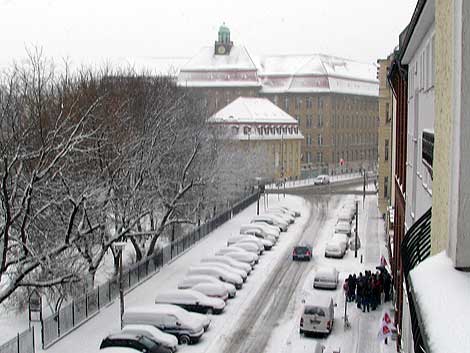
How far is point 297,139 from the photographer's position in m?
80.4

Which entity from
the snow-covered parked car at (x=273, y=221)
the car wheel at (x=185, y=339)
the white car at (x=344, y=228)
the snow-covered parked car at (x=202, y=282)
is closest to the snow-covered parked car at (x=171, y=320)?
the car wheel at (x=185, y=339)

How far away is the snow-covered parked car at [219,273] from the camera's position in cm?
2755

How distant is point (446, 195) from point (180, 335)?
17.8m

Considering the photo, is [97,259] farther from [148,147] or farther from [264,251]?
[264,251]

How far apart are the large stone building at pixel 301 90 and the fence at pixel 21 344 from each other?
7127 cm

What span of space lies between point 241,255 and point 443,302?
29392 millimetres

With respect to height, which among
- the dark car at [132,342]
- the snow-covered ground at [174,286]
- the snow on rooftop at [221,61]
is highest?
the snow on rooftop at [221,61]

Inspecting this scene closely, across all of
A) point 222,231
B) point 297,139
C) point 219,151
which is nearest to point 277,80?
point 297,139

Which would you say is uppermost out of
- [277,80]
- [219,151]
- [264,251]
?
[277,80]

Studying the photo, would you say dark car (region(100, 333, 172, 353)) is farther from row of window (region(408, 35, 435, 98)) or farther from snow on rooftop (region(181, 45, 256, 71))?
snow on rooftop (region(181, 45, 256, 71))

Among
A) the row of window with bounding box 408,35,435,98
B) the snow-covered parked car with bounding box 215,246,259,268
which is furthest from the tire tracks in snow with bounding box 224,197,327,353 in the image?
the row of window with bounding box 408,35,435,98

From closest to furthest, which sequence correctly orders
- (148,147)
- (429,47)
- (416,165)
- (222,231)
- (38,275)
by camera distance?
(429,47)
(416,165)
(38,275)
(148,147)
(222,231)

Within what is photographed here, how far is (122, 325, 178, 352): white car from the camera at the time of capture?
19359mm

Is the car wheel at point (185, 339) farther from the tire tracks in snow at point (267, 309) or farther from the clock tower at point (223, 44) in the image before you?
the clock tower at point (223, 44)
